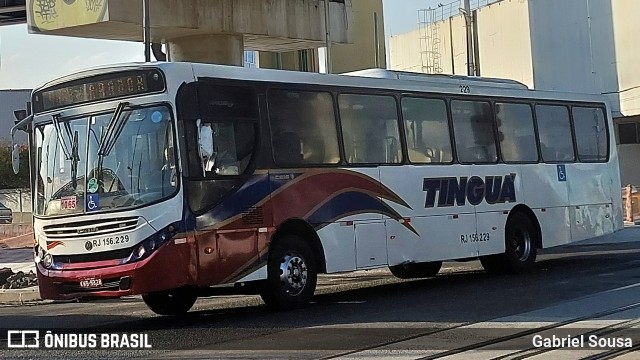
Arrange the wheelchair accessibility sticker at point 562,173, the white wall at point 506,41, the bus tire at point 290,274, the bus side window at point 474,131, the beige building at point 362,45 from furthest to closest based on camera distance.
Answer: the white wall at point 506,41 → the beige building at point 362,45 → the wheelchair accessibility sticker at point 562,173 → the bus side window at point 474,131 → the bus tire at point 290,274

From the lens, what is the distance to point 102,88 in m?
13.5

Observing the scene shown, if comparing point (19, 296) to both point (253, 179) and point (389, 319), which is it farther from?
point (389, 319)

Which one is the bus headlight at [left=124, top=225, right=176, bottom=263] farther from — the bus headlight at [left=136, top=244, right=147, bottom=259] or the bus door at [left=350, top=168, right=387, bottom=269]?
the bus door at [left=350, top=168, right=387, bottom=269]

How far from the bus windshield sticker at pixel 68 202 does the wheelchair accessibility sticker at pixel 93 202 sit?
25 centimetres

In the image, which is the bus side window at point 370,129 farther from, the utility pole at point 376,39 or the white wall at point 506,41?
the white wall at point 506,41

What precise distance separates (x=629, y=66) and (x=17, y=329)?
42066 mm

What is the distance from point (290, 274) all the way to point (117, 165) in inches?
112

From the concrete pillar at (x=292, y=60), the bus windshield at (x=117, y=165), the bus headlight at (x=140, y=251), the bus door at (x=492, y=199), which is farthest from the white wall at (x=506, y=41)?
the bus headlight at (x=140, y=251)

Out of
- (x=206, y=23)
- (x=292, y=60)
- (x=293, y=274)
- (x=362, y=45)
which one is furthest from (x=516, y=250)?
(x=362, y=45)

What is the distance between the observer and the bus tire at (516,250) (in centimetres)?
1861

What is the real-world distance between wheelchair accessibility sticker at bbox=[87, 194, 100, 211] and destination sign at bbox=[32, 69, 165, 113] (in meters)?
1.30

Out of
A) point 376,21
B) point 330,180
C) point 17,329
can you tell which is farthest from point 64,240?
point 376,21

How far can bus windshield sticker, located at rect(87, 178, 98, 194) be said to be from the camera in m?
13.1

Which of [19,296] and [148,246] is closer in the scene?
[148,246]
